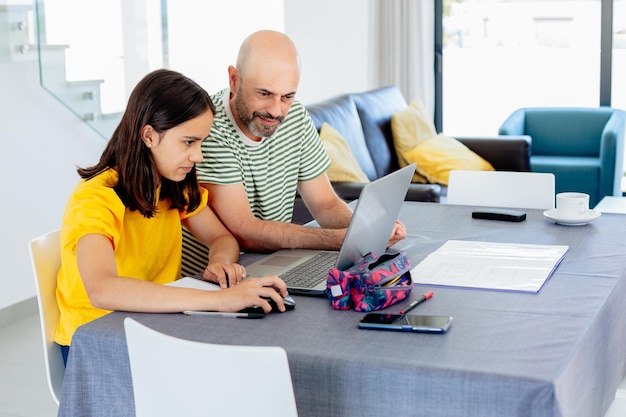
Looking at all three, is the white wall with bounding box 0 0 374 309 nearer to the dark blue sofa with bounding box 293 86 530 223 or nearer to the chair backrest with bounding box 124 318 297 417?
the dark blue sofa with bounding box 293 86 530 223

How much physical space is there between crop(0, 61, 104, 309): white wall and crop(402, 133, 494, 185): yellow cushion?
179cm

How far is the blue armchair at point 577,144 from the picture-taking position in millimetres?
5160

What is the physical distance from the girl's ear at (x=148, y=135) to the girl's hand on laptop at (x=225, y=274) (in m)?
0.31

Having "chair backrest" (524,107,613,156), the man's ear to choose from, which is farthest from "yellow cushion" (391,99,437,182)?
the man's ear

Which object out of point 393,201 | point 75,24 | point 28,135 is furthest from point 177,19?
point 393,201

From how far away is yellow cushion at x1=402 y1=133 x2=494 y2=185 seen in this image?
466 centimetres

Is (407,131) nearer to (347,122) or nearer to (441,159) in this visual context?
(441,159)

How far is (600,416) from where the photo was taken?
176 cm

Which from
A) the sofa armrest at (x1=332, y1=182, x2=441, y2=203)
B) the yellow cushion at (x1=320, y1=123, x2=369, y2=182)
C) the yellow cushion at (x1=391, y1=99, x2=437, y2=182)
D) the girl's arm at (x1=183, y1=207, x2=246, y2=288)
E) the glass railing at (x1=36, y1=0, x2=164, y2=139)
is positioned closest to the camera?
the girl's arm at (x1=183, y1=207, x2=246, y2=288)

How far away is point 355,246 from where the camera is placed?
1833 mm

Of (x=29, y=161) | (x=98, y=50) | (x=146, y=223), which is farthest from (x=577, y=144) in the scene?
(x=146, y=223)

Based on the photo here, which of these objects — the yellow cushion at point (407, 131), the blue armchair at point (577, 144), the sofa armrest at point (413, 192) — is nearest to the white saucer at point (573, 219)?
the sofa armrest at point (413, 192)

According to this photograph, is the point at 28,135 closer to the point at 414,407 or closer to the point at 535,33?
the point at 414,407

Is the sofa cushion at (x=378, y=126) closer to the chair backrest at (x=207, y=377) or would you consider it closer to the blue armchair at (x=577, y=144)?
the blue armchair at (x=577, y=144)
